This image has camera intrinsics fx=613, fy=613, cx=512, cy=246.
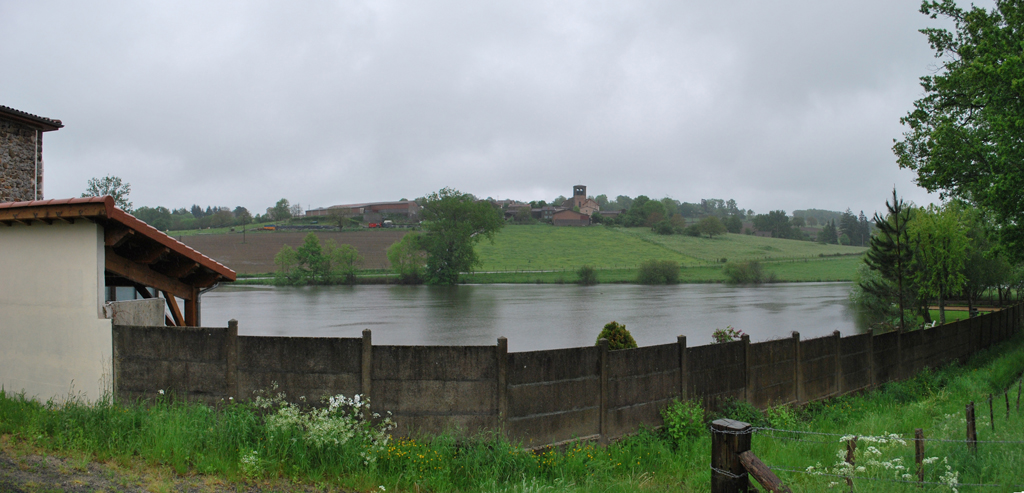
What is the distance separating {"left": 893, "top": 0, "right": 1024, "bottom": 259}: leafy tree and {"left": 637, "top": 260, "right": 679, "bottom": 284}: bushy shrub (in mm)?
58447

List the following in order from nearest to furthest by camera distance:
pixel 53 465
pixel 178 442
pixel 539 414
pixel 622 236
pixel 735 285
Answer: pixel 53 465, pixel 178 442, pixel 539 414, pixel 735 285, pixel 622 236

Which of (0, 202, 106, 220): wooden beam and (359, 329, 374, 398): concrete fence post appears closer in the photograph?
(359, 329, 374, 398): concrete fence post

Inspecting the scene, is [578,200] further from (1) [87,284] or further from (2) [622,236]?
(1) [87,284]

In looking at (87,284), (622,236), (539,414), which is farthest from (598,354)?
(622,236)

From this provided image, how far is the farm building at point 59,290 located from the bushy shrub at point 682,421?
6821 millimetres

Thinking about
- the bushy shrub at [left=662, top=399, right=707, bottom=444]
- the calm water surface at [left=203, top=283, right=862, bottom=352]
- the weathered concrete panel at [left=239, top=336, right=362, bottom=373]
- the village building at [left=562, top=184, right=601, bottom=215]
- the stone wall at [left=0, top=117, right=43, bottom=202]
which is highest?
the village building at [left=562, top=184, right=601, bottom=215]

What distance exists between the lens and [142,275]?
27.1 feet

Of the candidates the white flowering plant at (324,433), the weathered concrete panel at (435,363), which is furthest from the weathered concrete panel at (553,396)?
the white flowering plant at (324,433)

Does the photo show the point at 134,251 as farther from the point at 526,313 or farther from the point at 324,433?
the point at 526,313

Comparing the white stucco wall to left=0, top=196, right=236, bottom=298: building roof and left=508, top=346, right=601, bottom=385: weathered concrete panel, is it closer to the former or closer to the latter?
left=0, top=196, right=236, bottom=298: building roof

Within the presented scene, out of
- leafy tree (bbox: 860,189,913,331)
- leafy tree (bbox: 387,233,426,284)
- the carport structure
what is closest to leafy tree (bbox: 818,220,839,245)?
leafy tree (bbox: 387,233,426,284)

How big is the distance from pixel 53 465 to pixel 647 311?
136 ft

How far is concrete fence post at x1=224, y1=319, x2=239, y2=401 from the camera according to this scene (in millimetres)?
6820

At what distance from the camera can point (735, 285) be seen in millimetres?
76000
